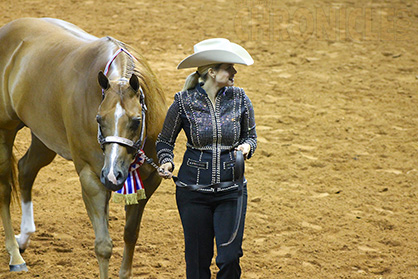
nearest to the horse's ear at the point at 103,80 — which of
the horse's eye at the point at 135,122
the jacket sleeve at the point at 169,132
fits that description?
the horse's eye at the point at 135,122

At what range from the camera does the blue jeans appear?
130 inches

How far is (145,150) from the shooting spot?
3.90 meters

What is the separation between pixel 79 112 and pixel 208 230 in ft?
4.18

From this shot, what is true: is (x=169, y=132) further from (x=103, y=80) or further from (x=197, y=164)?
(x=103, y=80)

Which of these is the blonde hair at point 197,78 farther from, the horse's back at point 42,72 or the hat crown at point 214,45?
the horse's back at point 42,72

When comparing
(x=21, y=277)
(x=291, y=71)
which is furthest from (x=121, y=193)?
(x=291, y=71)

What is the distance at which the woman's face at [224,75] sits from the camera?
3316 millimetres

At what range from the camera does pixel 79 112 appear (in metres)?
3.86

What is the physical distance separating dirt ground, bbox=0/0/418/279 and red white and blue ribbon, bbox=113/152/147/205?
1.09m

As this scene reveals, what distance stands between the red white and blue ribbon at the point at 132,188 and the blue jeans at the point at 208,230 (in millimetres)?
367

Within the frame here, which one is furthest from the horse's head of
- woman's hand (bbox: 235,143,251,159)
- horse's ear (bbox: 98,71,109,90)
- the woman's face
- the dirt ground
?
the dirt ground

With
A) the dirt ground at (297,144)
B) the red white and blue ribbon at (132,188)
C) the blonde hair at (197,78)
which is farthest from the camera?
the dirt ground at (297,144)

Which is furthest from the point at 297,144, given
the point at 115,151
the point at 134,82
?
the point at 115,151

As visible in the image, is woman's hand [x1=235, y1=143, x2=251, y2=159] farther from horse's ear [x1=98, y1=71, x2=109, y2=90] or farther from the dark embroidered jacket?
horse's ear [x1=98, y1=71, x2=109, y2=90]
